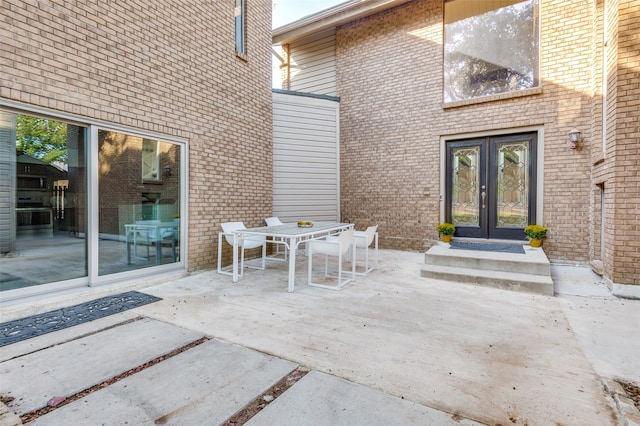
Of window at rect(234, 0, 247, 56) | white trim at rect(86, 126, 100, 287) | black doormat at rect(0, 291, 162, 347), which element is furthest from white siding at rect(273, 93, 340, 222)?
black doormat at rect(0, 291, 162, 347)

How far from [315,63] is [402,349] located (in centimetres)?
827

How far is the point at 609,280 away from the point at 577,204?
1.97 m

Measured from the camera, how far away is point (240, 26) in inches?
235

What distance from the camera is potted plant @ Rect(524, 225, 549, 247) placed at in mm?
5703

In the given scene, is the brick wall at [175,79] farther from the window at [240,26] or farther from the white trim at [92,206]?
the white trim at [92,206]

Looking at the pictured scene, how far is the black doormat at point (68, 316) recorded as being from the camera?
274 centimetres

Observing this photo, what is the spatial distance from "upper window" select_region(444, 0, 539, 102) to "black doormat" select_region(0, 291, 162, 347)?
22.6 ft

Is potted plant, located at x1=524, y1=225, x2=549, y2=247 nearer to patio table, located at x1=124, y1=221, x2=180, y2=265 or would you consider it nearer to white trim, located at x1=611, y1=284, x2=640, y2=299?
white trim, located at x1=611, y1=284, x2=640, y2=299

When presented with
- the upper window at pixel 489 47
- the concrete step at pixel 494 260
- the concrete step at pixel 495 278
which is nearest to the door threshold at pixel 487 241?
the concrete step at pixel 494 260

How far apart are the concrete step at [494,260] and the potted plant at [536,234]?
0.81 ft

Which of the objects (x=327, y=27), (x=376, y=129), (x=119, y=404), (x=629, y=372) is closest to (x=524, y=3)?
(x=376, y=129)

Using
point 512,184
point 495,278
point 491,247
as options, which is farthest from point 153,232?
point 512,184

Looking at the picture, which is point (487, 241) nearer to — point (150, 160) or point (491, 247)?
point (491, 247)

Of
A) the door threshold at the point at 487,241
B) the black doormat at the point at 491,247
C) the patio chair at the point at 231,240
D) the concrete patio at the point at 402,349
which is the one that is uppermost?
the patio chair at the point at 231,240
